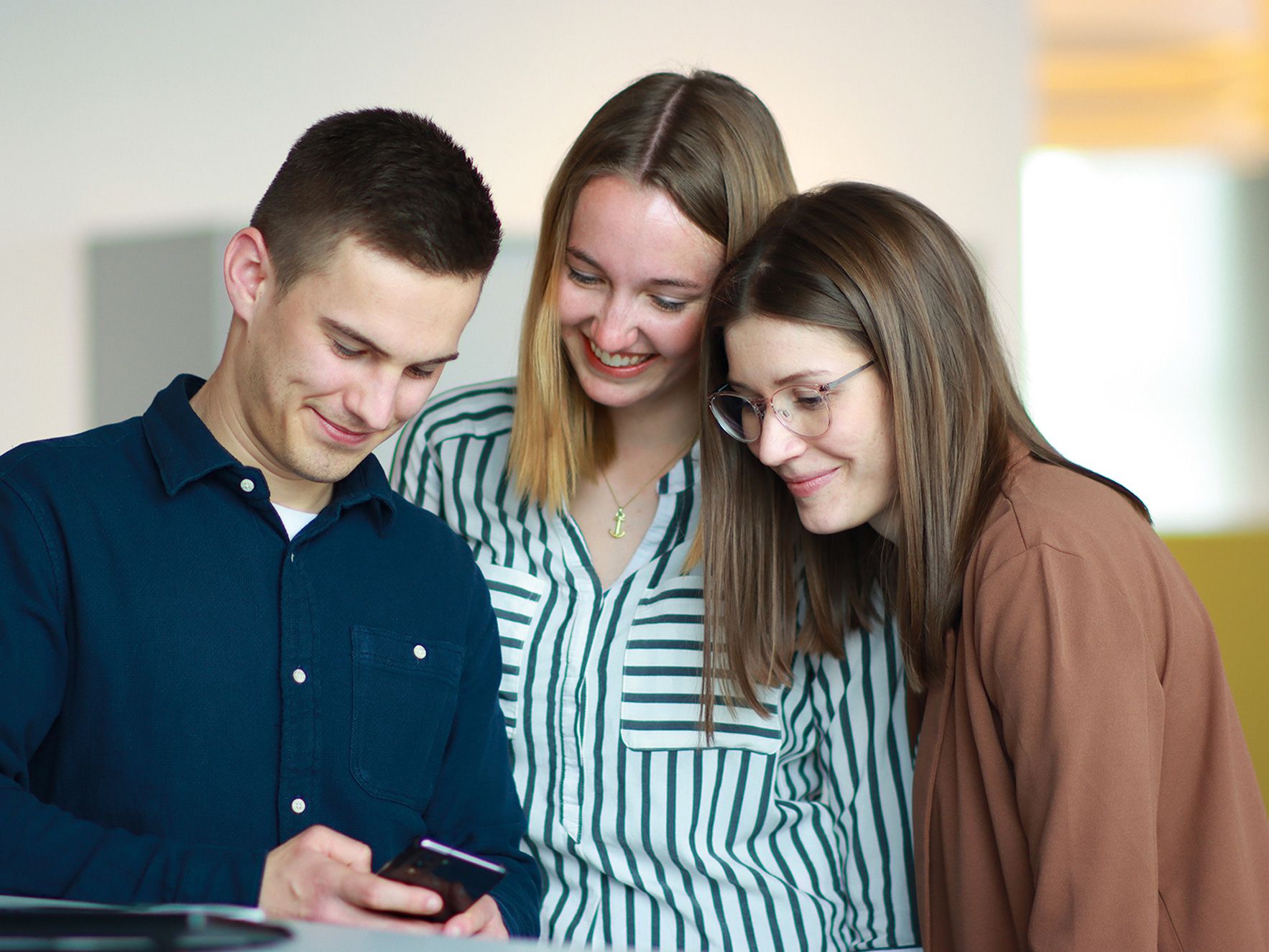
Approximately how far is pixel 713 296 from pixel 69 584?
88cm

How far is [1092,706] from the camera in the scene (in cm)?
139

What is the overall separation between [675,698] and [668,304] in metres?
0.57

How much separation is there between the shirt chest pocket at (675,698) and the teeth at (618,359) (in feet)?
1.18

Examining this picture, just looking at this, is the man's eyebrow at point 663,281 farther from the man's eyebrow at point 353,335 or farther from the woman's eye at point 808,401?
the man's eyebrow at point 353,335

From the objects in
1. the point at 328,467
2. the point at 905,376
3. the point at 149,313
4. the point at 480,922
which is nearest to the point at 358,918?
the point at 480,922

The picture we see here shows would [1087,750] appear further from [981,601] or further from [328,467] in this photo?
[328,467]

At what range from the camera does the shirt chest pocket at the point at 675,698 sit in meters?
1.82

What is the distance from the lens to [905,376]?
158 cm

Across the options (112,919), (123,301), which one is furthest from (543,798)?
(123,301)

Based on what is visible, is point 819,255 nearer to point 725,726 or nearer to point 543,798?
point 725,726

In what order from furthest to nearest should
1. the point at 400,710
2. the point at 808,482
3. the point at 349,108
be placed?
1. the point at 349,108
2. the point at 808,482
3. the point at 400,710

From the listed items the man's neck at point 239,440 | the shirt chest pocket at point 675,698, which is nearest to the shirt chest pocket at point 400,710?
the man's neck at point 239,440

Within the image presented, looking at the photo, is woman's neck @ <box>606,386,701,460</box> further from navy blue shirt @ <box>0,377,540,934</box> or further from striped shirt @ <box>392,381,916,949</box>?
navy blue shirt @ <box>0,377,540,934</box>

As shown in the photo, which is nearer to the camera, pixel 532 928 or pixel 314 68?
pixel 532 928
